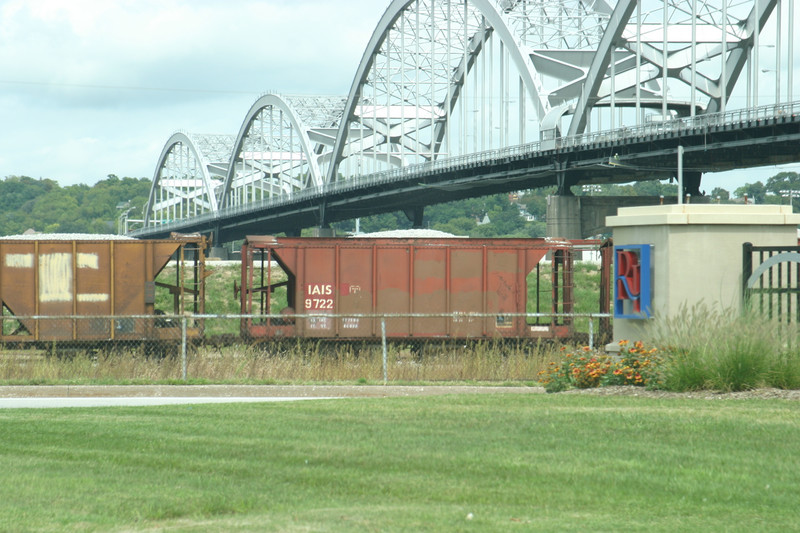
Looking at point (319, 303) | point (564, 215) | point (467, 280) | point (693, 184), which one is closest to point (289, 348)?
point (319, 303)

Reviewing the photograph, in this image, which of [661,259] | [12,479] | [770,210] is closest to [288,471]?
[12,479]

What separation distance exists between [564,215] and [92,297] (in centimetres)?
4415

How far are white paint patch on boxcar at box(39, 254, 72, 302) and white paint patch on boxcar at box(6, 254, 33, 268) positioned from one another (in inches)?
13.1

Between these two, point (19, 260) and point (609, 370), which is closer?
point (609, 370)

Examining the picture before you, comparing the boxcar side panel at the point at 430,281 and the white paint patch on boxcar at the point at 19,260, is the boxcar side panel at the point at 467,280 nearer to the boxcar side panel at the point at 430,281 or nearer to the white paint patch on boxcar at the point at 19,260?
the boxcar side panel at the point at 430,281

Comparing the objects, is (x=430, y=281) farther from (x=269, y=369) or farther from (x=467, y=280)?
(x=269, y=369)

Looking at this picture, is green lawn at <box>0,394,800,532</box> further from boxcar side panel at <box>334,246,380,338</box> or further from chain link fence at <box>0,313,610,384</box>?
boxcar side panel at <box>334,246,380,338</box>

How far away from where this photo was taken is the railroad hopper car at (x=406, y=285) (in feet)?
71.6

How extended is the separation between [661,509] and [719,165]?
5192 cm

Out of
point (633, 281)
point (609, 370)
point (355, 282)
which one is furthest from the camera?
point (355, 282)

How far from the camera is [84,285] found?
2138cm

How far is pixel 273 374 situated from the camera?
1772 centimetres

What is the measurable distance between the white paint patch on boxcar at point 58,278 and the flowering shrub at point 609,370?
11367 millimetres

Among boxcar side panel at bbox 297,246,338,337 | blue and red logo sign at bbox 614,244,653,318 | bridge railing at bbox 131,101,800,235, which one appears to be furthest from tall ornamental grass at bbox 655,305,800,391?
bridge railing at bbox 131,101,800,235
